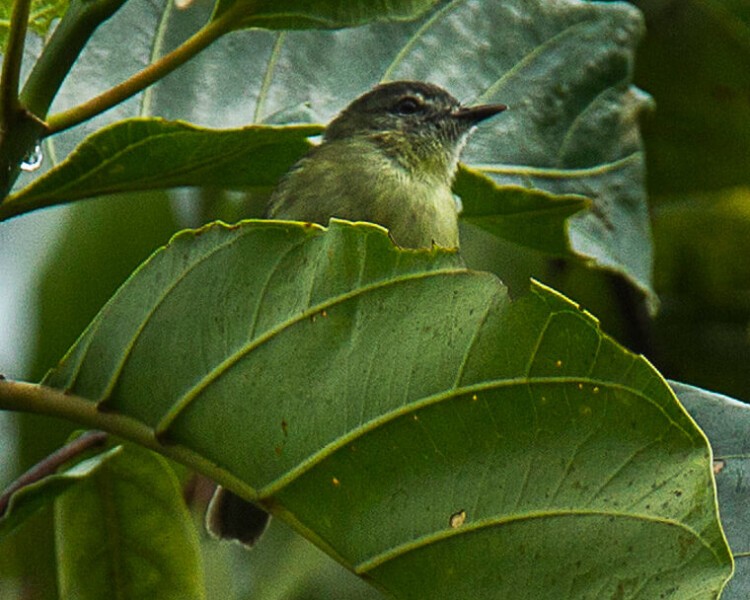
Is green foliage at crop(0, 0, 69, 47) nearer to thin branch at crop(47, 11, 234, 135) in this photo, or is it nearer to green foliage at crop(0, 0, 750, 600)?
green foliage at crop(0, 0, 750, 600)

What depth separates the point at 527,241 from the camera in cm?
257

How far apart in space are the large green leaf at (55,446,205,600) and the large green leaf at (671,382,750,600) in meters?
0.83

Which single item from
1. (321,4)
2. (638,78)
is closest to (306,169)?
(638,78)

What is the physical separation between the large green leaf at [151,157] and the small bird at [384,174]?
923 mm

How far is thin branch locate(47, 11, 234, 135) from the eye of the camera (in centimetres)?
172

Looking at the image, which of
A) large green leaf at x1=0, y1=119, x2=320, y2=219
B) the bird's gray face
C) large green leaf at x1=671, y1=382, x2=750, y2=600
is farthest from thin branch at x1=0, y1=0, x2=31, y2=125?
the bird's gray face

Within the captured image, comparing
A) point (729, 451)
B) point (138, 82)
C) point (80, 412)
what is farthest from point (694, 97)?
point (80, 412)

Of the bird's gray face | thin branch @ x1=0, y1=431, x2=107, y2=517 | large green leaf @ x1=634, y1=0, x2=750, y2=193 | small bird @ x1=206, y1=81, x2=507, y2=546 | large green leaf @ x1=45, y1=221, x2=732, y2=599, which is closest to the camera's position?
large green leaf @ x1=45, y1=221, x2=732, y2=599

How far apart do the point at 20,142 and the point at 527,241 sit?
1166 millimetres

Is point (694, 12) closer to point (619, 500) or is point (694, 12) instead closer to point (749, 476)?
point (749, 476)

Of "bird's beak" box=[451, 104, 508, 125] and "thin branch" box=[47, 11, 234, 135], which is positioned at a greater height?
"thin branch" box=[47, 11, 234, 135]

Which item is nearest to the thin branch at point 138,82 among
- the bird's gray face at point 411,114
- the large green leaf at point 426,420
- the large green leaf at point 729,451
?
the large green leaf at point 426,420

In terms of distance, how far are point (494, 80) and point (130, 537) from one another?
1327 mm

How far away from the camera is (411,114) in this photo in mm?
3453
